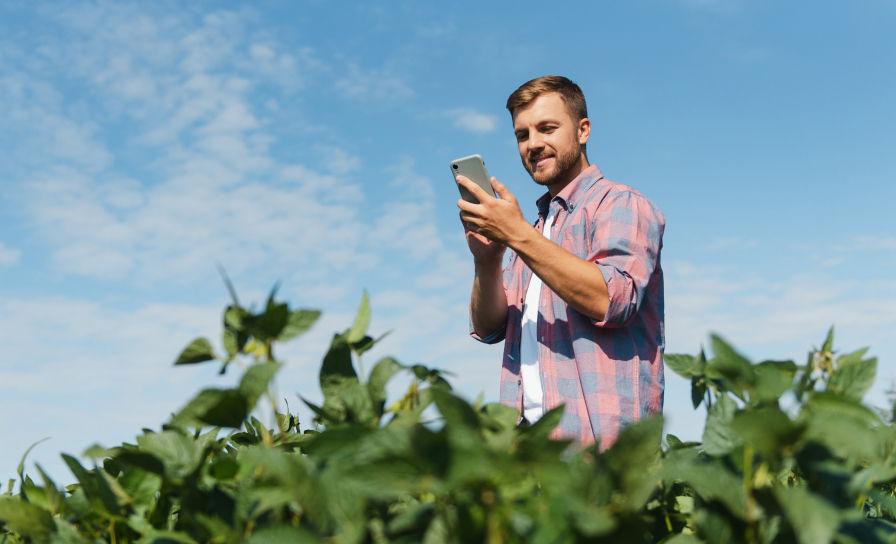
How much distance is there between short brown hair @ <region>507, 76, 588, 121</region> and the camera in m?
4.60

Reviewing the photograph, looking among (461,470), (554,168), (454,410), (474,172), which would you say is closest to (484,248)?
(474,172)

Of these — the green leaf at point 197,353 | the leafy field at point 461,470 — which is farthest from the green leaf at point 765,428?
the green leaf at point 197,353

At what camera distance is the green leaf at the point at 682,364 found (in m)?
1.52

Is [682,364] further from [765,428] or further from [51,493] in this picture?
[51,493]

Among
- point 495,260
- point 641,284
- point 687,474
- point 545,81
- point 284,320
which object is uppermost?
point 545,81

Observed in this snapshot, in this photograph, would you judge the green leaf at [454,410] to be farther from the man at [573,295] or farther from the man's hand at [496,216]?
the man's hand at [496,216]

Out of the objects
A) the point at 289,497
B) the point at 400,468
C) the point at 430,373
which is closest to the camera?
the point at 400,468

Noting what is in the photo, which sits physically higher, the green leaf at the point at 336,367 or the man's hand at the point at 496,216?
the man's hand at the point at 496,216

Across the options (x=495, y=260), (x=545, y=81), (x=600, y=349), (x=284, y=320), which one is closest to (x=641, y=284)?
(x=600, y=349)

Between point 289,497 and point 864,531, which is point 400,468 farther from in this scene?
point 864,531

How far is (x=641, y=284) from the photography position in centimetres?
327

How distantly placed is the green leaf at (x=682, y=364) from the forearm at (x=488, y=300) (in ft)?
7.70

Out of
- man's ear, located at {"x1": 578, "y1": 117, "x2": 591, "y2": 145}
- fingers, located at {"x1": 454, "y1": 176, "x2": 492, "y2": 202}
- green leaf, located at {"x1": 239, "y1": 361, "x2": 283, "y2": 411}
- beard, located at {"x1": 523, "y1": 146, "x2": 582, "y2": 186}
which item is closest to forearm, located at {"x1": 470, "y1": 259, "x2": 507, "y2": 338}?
fingers, located at {"x1": 454, "y1": 176, "x2": 492, "y2": 202}

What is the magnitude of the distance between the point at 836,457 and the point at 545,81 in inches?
141
